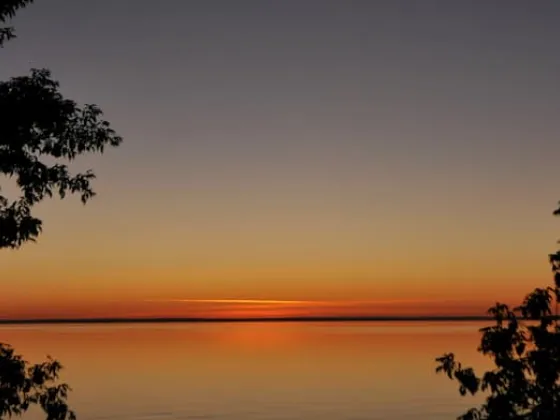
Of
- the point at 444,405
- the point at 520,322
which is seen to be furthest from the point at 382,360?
the point at 520,322

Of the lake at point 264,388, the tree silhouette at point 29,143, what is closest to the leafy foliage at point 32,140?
the tree silhouette at point 29,143

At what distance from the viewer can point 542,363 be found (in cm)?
2270

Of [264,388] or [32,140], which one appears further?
[264,388]

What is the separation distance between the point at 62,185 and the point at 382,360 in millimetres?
115963

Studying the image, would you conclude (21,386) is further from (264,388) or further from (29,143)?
(264,388)

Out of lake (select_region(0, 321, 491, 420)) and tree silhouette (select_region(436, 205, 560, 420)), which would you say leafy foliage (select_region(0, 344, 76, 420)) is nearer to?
tree silhouette (select_region(436, 205, 560, 420))

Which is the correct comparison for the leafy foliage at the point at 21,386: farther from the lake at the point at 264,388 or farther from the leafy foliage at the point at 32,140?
the lake at the point at 264,388

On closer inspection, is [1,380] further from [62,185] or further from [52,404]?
[62,185]

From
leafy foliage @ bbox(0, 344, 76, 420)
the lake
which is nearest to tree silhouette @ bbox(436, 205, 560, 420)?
leafy foliage @ bbox(0, 344, 76, 420)

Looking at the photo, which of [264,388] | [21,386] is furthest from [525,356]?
[264,388]

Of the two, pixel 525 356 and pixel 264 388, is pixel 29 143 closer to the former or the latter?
pixel 525 356

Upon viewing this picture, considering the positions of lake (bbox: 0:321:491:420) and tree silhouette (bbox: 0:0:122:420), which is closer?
tree silhouette (bbox: 0:0:122:420)

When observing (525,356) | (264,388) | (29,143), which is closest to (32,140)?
(29,143)

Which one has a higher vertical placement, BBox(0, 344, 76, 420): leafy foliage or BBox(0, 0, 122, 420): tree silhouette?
BBox(0, 0, 122, 420): tree silhouette
